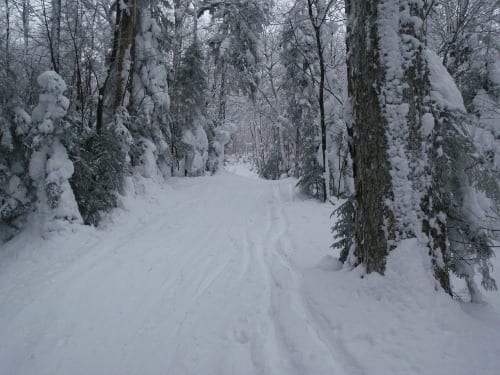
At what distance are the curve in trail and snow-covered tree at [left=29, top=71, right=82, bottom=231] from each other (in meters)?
0.64

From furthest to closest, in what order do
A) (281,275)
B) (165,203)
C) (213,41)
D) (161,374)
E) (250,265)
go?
(213,41) → (165,203) → (250,265) → (281,275) → (161,374)

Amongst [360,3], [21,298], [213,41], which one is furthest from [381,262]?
[213,41]

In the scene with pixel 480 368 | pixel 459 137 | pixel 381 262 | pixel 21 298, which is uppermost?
pixel 459 137

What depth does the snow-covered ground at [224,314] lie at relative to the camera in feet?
8.05

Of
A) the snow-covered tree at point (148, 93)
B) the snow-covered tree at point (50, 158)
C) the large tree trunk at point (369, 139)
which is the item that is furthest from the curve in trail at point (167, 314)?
the snow-covered tree at point (148, 93)

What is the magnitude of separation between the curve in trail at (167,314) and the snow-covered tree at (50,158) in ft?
2.10

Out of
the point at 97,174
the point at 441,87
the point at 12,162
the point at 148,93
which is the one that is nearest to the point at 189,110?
the point at 148,93

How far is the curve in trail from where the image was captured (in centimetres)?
256

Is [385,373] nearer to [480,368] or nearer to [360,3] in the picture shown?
[480,368]

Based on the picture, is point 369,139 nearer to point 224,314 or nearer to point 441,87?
point 441,87

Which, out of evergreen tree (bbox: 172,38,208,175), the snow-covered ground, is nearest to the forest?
the snow-covered ground

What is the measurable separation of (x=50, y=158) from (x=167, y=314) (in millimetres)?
4119

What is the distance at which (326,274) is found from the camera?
12.8 ft

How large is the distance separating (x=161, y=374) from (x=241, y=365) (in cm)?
65
